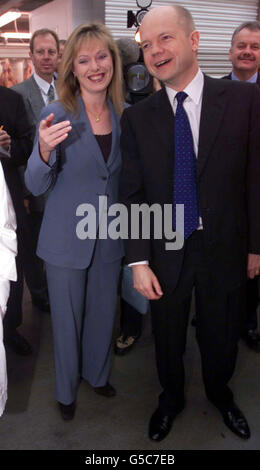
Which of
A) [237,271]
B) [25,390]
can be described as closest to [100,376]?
[25,390]

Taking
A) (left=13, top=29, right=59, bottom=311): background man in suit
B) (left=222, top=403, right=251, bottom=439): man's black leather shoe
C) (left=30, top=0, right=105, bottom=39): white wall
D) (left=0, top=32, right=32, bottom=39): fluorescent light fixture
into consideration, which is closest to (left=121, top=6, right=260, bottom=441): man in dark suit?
(left=222, top=403, right=251, bottom=439): man's black leather shoe

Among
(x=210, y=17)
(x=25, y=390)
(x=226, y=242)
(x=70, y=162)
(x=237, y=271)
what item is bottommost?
(x=25, y=390)

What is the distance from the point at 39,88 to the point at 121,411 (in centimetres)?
196

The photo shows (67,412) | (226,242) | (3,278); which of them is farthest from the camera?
(67,412)

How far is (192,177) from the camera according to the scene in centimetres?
144

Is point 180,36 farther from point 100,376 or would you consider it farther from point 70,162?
point 100,376

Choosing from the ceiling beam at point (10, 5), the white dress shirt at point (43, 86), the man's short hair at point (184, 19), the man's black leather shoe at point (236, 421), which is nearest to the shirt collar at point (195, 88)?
the man's short hair at point (184, 19)

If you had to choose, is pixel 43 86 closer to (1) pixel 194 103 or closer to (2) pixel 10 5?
(1) pixel 194 103

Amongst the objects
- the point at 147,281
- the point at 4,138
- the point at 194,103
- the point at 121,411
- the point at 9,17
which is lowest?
the point at 121,411

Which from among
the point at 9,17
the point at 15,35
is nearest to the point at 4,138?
the point at 9,17

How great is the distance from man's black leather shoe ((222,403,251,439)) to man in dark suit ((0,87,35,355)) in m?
1.16

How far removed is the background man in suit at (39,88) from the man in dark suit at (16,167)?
10.7 inches
